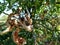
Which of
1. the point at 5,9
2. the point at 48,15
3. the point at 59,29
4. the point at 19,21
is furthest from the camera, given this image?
the point at 48,15

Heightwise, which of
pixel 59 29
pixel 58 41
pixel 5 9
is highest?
pixel 5 9

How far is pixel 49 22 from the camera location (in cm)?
198

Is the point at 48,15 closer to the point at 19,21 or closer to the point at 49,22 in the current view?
the point at 49,22

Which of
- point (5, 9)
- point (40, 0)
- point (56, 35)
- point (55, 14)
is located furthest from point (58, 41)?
point (5, 9)

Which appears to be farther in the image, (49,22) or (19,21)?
(49,22)

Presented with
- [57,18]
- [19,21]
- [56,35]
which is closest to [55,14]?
[57,18]

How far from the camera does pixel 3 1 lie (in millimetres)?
1813

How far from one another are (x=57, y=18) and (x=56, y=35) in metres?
0.15

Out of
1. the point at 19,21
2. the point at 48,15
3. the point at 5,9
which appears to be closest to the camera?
the point at 19,21

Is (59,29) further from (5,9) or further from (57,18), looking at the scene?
(5,9)

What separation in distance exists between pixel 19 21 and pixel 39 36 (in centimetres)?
58

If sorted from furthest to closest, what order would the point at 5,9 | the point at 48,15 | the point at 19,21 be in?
the point at 48,15 < the point at 5,9 < the point at 19,21

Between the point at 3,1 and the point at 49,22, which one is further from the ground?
the point at 3,1

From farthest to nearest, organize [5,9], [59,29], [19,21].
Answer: [59,29], [5,9], [19,21]
